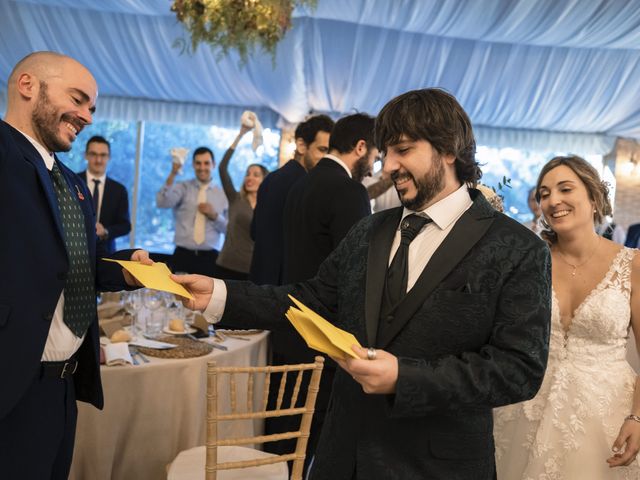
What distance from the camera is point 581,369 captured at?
2480 mm

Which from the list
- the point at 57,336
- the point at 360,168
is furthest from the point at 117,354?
the point at 360,168

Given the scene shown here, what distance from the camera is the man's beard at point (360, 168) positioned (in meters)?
3.48

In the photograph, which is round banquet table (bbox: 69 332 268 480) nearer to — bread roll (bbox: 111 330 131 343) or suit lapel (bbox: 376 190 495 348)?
bread roll (bbox: 111 330 131 343)

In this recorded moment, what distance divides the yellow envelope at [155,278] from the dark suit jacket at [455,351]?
0.45 metres

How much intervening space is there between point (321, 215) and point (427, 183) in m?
1.66

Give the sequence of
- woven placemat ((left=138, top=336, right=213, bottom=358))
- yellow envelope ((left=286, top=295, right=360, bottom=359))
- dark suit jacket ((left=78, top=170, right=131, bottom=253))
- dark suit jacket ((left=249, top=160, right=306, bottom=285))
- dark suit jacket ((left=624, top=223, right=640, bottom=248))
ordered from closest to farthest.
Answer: yellow envelope ((left=286, top=295, right=360, bottom=359))
woven placemat ((left=138, top=336, right=213, bottom=358))
dark suit jacket ((left=249, top=160, right=306, bottom=285))
dark suit jacket ((left=78, top=170, right=131, bottom=253))
dark suit jacket ((left=624, top=223, right=640, bottom=248))

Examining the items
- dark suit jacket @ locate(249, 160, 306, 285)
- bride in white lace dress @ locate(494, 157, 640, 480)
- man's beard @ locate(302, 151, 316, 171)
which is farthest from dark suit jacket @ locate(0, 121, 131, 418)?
man's beard @ locate(302, 151, 316, 171)

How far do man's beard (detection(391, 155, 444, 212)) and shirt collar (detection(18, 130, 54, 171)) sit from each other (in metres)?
1.11

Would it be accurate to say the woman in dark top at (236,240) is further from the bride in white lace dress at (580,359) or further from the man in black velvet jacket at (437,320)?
the man in black velvet jacket at (437,320)

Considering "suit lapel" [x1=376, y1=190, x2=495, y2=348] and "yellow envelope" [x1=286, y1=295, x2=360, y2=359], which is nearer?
"yellow envelope" [x1=286, y1=295, x2=360, y2=359]

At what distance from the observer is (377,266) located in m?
1.71

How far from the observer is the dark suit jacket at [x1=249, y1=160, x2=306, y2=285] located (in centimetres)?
400

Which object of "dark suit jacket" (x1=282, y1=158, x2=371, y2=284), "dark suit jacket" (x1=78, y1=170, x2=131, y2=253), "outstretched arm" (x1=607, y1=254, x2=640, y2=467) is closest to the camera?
"outstretched arm" (x1=607, y1=254, x2=640, y2=467)

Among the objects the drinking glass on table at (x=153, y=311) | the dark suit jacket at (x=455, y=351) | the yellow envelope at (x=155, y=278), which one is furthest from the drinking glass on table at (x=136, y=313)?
the dark suit jacket at (x=455, y=351)
